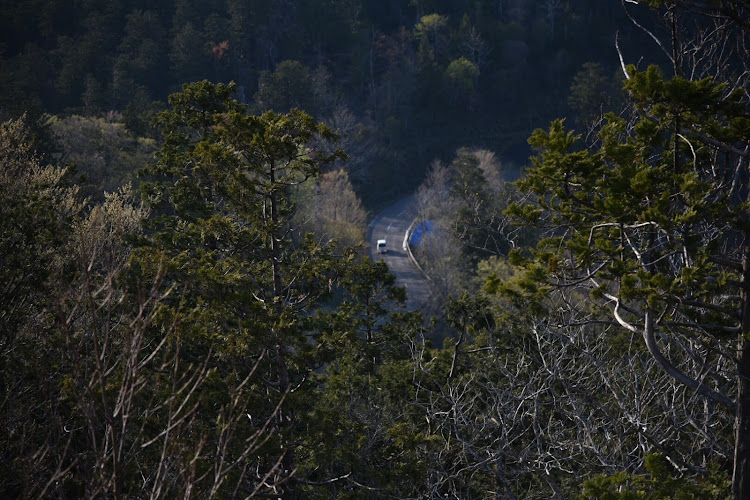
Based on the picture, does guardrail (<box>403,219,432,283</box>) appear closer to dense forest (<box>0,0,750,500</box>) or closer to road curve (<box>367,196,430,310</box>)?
road curve (<box>367,196,430,310</box>)

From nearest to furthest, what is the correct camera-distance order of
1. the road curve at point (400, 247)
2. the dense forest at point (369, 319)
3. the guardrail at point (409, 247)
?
1. the dense forest at point (369, 319)
2. the road curve at point (400, 247)
3. the guardrail at point (409, 247)

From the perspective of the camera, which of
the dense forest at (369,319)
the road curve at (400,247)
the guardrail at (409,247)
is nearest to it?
the dense forest at (369,319)

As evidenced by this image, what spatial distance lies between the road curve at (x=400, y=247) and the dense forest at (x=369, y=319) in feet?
10.8

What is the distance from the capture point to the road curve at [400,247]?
40.0 meters

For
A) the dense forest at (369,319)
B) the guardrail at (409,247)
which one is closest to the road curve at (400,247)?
the guardrail at (409,247)

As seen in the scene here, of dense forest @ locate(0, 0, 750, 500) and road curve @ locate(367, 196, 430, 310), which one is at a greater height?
dense forest @ locate(0, 0, 750, 500)

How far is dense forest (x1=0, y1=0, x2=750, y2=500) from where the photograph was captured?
6559mm

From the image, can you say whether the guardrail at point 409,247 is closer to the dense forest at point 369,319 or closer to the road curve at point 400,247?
the road curve at point 400,247

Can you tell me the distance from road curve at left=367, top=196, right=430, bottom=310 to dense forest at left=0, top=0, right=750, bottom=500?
3303 millimetres

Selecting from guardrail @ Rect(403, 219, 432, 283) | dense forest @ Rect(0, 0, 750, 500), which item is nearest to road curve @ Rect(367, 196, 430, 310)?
guardrail @ Rect(403, 219, 432, 283)

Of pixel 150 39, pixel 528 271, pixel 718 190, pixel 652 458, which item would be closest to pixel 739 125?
pixel 718 190

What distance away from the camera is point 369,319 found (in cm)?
1537

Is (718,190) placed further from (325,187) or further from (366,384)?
(325,187)

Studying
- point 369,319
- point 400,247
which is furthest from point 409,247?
point 369,319
